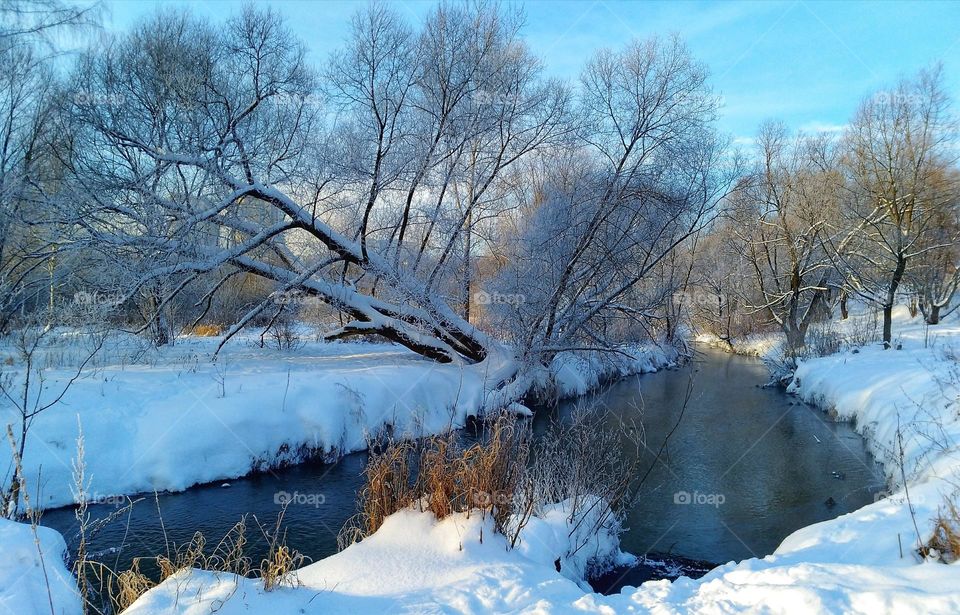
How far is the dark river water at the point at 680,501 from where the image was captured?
22.7ft

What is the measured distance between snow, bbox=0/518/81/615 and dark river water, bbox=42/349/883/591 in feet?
2.51

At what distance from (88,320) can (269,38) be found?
7.37 m

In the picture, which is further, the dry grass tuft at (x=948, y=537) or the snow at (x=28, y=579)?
the dry grass tuft at (x=948, y=537)

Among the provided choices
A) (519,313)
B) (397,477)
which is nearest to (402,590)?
(397,477)

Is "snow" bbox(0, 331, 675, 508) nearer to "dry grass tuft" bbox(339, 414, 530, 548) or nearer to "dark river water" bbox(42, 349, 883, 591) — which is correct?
"dark river water" bbox(42, 349, 883, 591)

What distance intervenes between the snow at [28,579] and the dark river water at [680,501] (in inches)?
30.1

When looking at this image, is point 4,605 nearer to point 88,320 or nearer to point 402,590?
point 402,590

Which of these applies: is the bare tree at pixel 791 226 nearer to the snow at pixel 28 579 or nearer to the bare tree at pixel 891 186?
the bare tree at pixel 891 186

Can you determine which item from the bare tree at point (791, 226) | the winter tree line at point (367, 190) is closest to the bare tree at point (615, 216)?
the winter tree line at point (367, 190)

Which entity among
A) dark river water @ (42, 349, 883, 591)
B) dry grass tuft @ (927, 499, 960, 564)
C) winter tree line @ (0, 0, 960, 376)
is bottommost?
dark river water @ (42, 349, 883, 591)

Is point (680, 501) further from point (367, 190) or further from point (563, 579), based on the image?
point (367, 190)

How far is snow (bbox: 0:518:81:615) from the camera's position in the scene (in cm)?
376

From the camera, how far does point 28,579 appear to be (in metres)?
4.03

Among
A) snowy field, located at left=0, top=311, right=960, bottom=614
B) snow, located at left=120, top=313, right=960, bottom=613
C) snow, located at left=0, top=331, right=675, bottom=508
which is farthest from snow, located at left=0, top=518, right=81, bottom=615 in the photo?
snow, located at left=0, top=331, right=675, bottom=508
